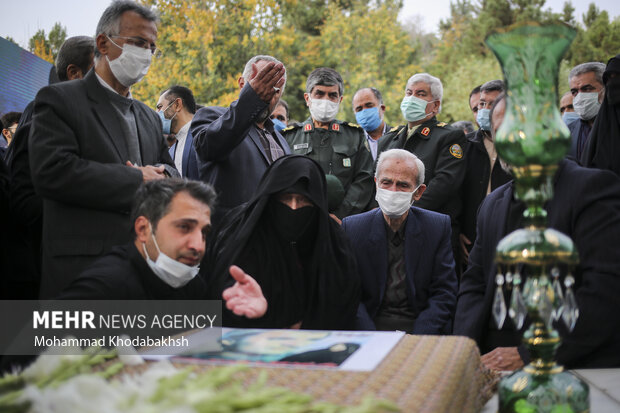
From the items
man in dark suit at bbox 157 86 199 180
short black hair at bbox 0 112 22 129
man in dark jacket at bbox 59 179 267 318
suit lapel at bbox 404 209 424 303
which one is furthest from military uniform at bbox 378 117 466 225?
short black hair at bbox 0 112 22 129

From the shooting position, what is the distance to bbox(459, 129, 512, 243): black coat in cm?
543

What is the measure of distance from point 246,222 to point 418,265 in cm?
133

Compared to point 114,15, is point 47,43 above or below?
above

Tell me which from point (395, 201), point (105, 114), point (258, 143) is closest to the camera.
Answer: point (105, 114)

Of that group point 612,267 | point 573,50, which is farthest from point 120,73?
point 573,50

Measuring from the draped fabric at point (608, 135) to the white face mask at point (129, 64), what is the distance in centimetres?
299

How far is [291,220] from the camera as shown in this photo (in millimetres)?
3406

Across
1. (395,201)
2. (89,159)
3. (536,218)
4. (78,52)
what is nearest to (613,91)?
(395,201)

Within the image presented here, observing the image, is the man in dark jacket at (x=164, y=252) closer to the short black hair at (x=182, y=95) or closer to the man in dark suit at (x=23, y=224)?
the man in dark suit at (x=23, y=224)

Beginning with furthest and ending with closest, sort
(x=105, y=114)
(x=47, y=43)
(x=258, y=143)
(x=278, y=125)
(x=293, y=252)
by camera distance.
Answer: (x=47, y=43) < (x=278, y=125) < (x=258, y=143) < (x=293, y=252) < (x=105, y=114)

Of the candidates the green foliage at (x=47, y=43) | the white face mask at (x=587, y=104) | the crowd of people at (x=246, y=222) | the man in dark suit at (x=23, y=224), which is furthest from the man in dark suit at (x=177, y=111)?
the green foliage at (x=47, y=43)

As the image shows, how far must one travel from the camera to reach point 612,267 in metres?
2.56

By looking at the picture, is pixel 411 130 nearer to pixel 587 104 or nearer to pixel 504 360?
pixel 587 104

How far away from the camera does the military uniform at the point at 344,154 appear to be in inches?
214
